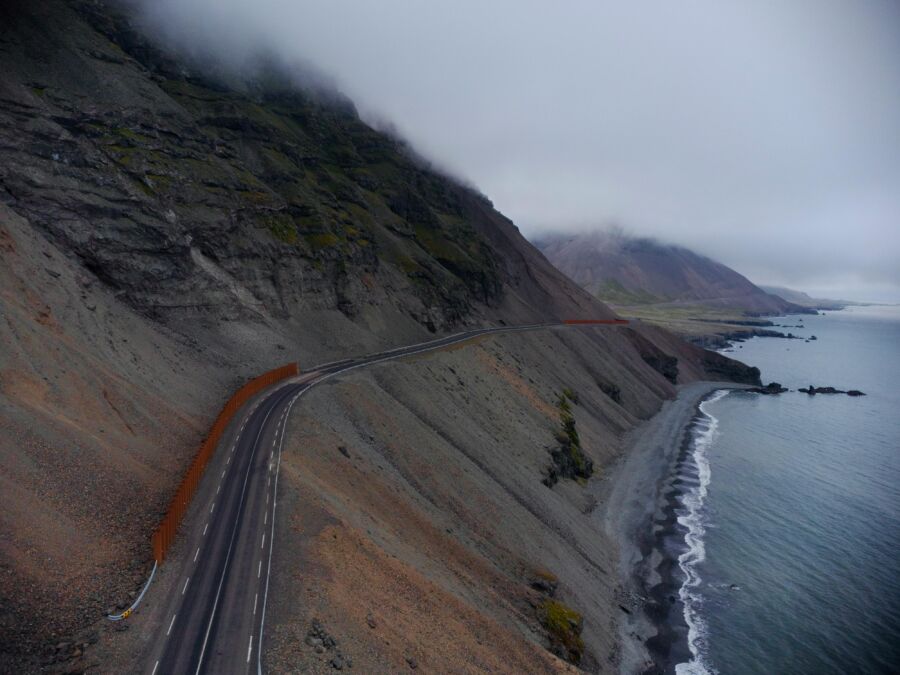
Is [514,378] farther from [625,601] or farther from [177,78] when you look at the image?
[177,78]

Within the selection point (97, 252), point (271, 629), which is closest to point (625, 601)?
point (271, 629)

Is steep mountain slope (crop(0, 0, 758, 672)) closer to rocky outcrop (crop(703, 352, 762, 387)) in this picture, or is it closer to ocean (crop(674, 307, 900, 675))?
ocean (crop(674, 307, 900, 675))

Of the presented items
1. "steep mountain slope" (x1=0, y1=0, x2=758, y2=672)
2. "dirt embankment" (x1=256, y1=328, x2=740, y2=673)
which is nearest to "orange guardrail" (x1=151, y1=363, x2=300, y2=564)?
"steep mountain slope" (x1=0, y1=0, x2=758, y2=672)

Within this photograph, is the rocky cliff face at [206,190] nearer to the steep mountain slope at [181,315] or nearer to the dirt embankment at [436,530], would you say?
the steep mountain slope at [181,315]

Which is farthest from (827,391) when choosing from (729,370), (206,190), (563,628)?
(206,190)

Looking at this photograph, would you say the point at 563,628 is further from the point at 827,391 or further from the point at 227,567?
the point at 827,391

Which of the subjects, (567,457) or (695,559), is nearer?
(695,559)
